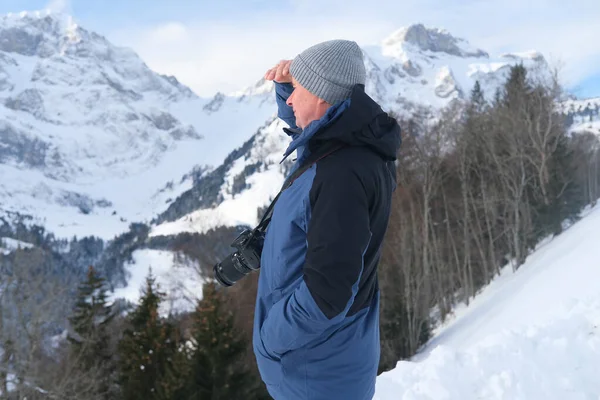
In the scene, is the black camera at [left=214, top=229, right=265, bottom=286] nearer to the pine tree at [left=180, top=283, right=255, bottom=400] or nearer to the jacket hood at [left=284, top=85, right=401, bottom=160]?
the jacket hood at [left=284, top=85, right=401, bottom=160]

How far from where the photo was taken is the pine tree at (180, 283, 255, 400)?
12711 mm

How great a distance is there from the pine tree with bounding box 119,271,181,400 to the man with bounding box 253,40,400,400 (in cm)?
1659

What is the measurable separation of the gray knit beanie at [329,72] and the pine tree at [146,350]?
17.0 metres

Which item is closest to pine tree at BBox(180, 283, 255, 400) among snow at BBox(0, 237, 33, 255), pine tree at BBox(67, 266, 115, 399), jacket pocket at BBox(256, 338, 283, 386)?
snow at BBox(0, 237, 33, 255)

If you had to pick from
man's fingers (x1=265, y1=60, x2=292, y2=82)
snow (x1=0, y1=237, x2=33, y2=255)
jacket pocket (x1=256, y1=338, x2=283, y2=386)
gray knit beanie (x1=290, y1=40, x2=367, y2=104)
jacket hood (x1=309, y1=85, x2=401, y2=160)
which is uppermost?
man's fingers (x1=265, y1=60, x2=292, y2=82)

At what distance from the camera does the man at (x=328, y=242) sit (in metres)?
1.82

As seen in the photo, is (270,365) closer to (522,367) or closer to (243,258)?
(243,258)

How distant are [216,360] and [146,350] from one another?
7.11 metres

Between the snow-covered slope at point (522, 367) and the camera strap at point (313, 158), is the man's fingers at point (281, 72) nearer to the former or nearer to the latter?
the camera strap at point (313, 158)

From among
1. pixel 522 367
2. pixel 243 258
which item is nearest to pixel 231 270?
pixel 243 258

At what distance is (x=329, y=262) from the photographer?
5.87 ft

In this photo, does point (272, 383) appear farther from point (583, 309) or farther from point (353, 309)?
point (583, 309)

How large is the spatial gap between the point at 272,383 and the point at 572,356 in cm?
397

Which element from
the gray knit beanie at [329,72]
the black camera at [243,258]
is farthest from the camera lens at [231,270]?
the gray knit beanie at [329,72]
